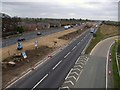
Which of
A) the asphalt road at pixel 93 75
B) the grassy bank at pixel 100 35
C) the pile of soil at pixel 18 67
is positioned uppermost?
the grassy bank at pixel 100 35

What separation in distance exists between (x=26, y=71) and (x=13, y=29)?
217 feet

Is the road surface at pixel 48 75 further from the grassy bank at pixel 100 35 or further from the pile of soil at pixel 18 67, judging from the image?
the grassy bank at pixel 100 35

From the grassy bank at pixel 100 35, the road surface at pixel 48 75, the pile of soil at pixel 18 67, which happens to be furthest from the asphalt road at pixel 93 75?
the grassy bank at pixel 100 35

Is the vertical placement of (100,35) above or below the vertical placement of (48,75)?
above

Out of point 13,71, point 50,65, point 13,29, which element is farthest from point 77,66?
point 13,29

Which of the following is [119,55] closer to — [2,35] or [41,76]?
[41,76]

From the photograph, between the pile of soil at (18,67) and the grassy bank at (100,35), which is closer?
the pile of soil at (18,67)

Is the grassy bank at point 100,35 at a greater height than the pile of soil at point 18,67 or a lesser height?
greater

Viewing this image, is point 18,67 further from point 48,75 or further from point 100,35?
point 100,35


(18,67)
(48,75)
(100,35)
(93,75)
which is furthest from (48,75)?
(100,35)

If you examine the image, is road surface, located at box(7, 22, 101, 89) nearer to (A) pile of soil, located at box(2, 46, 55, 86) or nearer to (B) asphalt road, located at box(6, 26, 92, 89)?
(B) asphalt road, located at box(6, 26, 92, 89)

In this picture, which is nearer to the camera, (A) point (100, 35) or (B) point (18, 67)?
(B) point (18, 67)

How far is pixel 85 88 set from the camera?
2911 centimetres

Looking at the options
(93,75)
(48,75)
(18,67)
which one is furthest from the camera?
(18,67)
